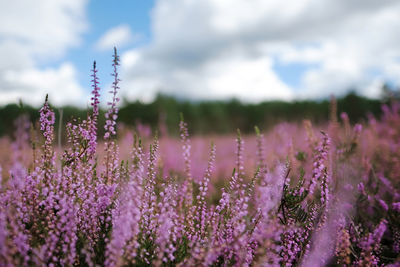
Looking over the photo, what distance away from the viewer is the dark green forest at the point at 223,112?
17203 mm

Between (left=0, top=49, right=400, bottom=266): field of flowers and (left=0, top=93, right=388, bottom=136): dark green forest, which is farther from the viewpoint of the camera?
(left=0, top=93, right=388, bottom=136): dark green forest

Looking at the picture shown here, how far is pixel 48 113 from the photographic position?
254 cm

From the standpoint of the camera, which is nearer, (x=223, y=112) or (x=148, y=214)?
(x=148, y=214)

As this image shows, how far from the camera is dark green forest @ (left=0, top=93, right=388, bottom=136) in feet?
56.4

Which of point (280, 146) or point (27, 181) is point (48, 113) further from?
point (280, 146)

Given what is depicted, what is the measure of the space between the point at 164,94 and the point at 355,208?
13724 millimetres

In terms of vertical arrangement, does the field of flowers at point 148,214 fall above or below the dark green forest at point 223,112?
below

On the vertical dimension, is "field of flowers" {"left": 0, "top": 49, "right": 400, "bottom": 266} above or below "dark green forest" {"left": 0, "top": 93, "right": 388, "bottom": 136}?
below

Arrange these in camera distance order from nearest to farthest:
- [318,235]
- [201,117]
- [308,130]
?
[318,235], [308,130], [201,117]

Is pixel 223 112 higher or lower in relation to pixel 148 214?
higher

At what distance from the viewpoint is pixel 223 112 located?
2477 centimetres

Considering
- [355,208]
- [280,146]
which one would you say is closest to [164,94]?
[280,146]

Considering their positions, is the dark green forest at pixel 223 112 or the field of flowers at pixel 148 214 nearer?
the field of flowers at pixel 148 214

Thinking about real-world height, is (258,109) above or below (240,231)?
above
